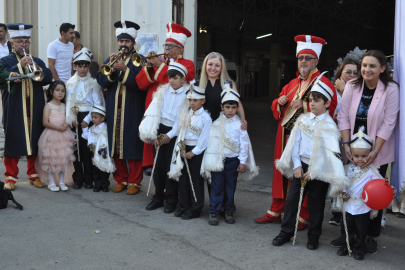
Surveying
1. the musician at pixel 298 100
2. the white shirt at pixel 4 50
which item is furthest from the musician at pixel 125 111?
the white shirt at pixel 4 50

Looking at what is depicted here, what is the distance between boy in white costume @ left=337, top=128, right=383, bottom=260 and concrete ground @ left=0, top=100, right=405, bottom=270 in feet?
0.55

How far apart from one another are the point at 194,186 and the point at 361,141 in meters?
1.84

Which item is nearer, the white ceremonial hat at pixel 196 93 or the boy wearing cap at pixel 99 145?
the white ceremonial hat at pixel 196 93

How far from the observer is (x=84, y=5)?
25.5 feet

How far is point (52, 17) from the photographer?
817cm

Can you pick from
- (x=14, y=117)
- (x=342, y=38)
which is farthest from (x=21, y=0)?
(x=342, y=38)

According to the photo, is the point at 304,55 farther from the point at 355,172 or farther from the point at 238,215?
the point at 238,215

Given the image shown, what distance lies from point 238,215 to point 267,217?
15.8 inches

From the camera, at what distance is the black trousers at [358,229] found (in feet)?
11.9

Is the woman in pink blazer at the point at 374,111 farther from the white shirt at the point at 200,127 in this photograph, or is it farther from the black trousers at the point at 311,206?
the white shirt at the point at 200,127

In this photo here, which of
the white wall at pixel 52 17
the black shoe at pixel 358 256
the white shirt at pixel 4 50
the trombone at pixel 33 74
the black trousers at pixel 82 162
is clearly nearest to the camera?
the black shoe at pixel 358 256

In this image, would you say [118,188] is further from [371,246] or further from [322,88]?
[371,246]

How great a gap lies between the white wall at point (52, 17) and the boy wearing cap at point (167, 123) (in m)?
3.97

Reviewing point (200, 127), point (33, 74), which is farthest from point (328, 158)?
point (33, 74)
